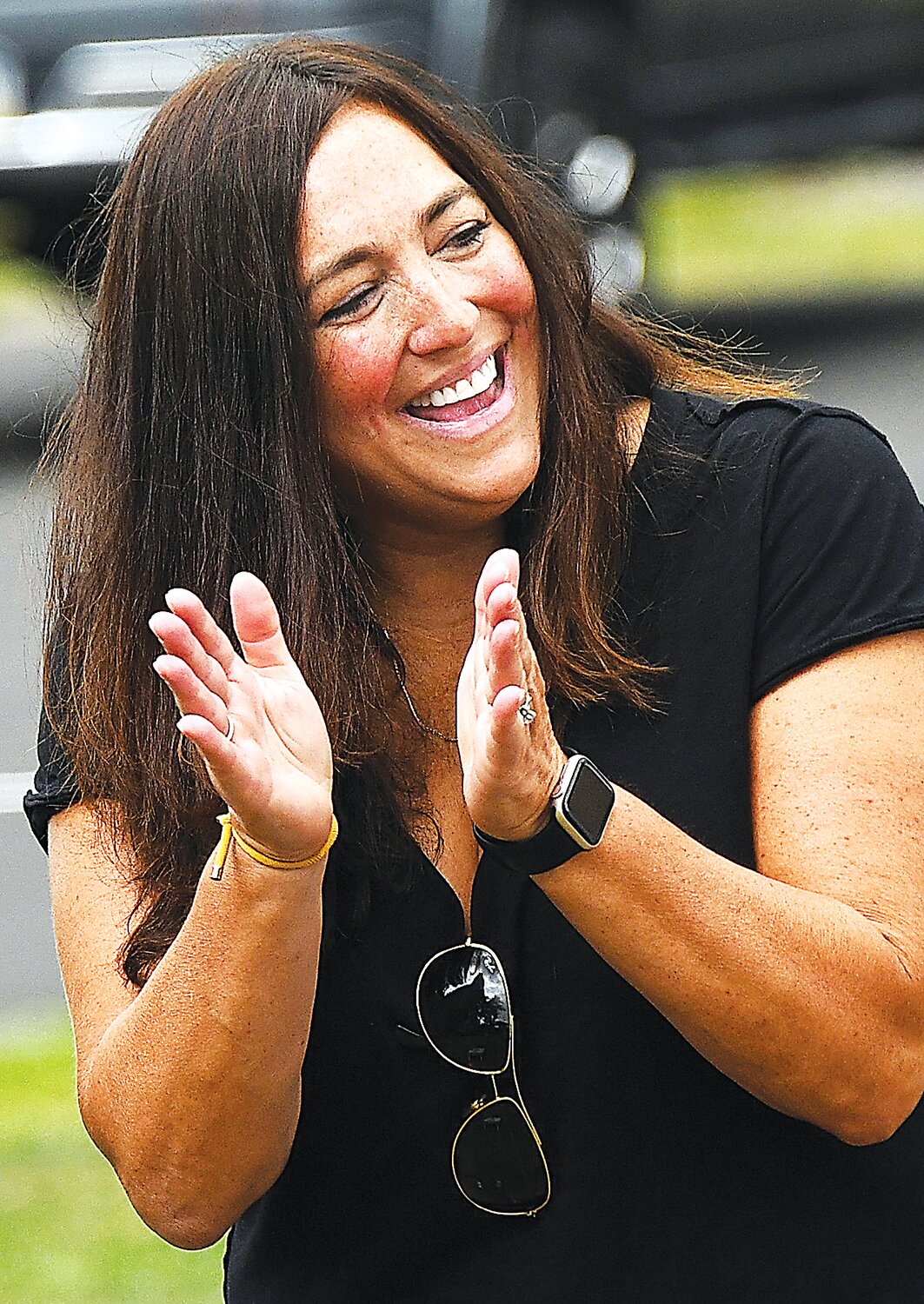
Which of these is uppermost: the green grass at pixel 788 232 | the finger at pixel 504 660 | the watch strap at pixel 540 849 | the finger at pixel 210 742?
the finger at pixel 504 660

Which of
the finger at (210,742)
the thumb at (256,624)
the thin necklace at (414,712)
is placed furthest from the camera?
the thin necklace at (414,712)

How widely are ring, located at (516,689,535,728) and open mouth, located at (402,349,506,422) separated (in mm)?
414

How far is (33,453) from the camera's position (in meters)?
8.02

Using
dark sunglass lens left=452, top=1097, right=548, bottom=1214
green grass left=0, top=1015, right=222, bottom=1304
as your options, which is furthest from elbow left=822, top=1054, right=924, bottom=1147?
green grass left=0, top=1015, right=222, bottom=1304

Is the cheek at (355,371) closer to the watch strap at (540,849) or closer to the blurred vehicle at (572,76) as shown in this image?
the watch strap at (540,849)

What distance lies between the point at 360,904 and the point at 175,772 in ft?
0.83

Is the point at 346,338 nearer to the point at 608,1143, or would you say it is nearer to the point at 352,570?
the point at 352,570

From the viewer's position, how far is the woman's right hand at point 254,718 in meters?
1.83

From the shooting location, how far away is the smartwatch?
1883 mm

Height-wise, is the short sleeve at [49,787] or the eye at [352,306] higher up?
the eye at [352,306]

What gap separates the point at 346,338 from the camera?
2.19 metres

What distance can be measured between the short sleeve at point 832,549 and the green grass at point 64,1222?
163 cm

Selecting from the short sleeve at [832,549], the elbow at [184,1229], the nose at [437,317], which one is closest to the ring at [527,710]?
the short sleeve at [832,549]

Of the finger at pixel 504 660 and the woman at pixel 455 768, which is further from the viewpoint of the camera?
the woman at pixel 455 768
